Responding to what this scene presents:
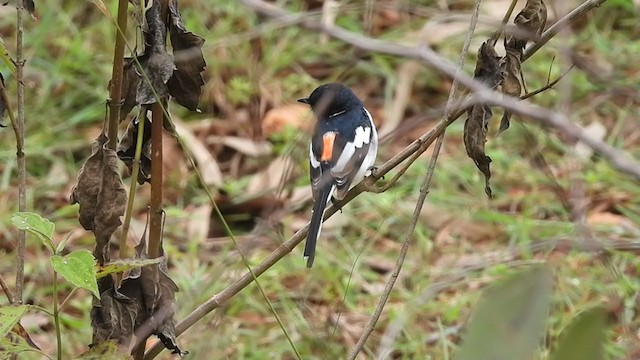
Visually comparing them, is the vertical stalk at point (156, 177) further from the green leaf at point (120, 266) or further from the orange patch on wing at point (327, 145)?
the orange patch on wing at point (327, 145)

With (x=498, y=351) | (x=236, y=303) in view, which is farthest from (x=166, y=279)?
(x=236, y=303)

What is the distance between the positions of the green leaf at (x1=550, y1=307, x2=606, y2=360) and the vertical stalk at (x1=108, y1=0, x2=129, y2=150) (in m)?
1.23

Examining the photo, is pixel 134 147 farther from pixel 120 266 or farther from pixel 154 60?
pixel 120 266

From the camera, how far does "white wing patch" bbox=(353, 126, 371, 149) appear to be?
11.6 feet

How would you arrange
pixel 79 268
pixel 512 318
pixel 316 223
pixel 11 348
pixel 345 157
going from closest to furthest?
1. pixel 512 318
2. pixel 79 268
3. pixel 11 348
4. pixel 316 223
5. pixel 345 157

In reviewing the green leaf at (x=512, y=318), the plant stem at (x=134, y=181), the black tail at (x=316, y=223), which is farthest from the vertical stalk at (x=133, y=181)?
the green leaf at (x=512, y=318)

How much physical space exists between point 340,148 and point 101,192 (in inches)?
62.9

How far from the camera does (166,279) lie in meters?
2.12

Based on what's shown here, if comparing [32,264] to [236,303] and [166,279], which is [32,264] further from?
[166,279]

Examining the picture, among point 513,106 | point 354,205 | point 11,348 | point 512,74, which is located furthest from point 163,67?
point 354,205

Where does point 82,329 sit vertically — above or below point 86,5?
below

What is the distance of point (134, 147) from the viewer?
7.11ft

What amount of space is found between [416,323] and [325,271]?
1.68 ft

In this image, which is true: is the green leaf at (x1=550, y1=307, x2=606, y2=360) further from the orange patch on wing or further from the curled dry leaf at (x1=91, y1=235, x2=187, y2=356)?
the orange patch on wing
